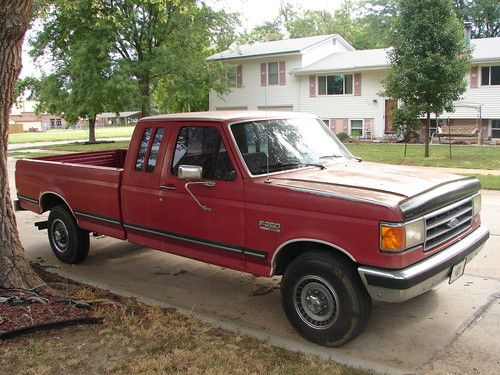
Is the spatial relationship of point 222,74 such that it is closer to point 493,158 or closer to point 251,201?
point 493,158

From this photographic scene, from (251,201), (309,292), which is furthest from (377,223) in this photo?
(251,201)

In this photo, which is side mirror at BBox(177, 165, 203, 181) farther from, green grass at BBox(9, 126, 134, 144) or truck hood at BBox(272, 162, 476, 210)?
green grass at BBox(9, 126, 134, 144)

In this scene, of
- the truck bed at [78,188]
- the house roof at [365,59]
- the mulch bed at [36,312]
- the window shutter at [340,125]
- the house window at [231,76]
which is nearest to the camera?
the mulch bed at [36,312]

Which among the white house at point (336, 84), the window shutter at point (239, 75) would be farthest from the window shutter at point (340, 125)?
the window shutter at point (239, 75)

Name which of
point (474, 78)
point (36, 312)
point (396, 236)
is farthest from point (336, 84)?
point (396, 236)

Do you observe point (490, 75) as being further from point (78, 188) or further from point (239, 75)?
point (78, 188)

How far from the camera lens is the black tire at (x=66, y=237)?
6750 mm

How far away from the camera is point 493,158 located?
18547mm

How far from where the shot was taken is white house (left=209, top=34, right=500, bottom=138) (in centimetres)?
2680

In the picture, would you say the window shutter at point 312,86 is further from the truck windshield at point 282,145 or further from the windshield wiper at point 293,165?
the windshield wiper at point 293,165

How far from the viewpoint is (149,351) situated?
4086 mm

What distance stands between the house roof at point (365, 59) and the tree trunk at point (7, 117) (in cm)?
2390

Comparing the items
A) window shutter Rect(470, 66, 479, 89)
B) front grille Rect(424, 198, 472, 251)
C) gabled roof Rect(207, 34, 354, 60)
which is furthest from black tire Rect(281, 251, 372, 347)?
gabled roof Rect(207, 34, 354, 60)

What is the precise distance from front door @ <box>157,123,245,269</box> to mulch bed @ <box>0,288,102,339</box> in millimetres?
1105
